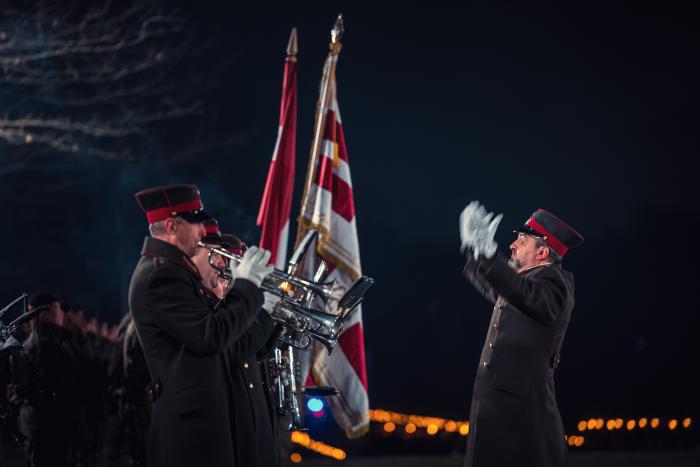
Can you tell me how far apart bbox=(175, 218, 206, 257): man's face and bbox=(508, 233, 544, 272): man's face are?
2.39 meters

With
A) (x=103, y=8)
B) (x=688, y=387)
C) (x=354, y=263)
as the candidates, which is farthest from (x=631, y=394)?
(x=103, y=8)

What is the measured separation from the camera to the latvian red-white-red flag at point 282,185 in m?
7.81

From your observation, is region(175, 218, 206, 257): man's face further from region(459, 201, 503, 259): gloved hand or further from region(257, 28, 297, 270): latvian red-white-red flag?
region(257, 28, 297, 270): latvian red-white-red flag

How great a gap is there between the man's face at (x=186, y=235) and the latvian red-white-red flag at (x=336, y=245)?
3.54 metres

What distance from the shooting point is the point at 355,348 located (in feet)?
25.0

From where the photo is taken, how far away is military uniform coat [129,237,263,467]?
11.8 ft

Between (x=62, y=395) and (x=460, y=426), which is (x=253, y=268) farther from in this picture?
(x=460, y=426)

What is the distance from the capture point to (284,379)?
5762 mm

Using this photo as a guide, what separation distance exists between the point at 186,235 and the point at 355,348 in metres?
3.95

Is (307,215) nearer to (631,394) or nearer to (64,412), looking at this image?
(64,412)

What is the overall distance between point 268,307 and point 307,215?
3729 mm

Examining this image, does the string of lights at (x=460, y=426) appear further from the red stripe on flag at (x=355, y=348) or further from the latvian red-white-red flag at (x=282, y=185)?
the latvian red-white-red flag at (x=282, y=185)

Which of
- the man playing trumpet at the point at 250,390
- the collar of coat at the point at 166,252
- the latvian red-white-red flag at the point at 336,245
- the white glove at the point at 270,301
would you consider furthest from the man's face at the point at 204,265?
the latvian red-white-red flag at the point at 336,245

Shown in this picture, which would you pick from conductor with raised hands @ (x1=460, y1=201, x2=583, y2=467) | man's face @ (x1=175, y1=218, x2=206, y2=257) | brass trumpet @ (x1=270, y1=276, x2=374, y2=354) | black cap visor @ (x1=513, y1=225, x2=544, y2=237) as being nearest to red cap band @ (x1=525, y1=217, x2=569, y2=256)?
black cap visor @ (x1=513, y1=225, x2=544, y2=237)
